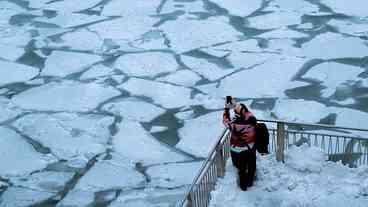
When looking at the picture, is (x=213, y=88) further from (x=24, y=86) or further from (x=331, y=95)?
(x=24, y=86)

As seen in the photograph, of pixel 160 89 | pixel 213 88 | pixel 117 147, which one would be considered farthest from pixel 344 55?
pixel 117 147

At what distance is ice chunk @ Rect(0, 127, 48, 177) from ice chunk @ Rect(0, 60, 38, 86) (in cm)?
203

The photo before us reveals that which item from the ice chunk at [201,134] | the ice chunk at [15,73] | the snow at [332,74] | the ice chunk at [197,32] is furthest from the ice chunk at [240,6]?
the ice chunk at [15,73]

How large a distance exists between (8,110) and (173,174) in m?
3.34

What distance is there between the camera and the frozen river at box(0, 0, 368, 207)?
22.6 feet

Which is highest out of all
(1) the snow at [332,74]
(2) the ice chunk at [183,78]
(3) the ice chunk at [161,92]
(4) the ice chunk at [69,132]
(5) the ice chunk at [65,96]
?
(1) the snow at [332,74]

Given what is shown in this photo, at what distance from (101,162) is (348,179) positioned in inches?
130

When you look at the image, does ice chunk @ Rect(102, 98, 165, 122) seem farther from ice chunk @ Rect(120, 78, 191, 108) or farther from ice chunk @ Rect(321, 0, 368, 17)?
ice chunk @ Rect(321, 0, 368, 17)

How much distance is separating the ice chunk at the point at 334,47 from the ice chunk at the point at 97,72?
11.8 feet

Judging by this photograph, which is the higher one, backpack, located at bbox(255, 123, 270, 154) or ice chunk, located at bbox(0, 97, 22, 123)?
backpack, located at bbox(255, 123, 270, 154)

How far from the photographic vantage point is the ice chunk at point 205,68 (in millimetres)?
9188

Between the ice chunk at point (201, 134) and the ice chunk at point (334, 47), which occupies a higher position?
the ice chunk at point (334, 47)

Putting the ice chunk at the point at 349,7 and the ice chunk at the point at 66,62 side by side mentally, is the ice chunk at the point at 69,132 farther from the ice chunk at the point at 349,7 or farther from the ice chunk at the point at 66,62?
the ice chunk at the point at 349,7

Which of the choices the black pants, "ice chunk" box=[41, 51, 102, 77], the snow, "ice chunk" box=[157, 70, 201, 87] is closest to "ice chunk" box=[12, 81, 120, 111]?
"ice chunk" box=[41, 51, 102, 77]
